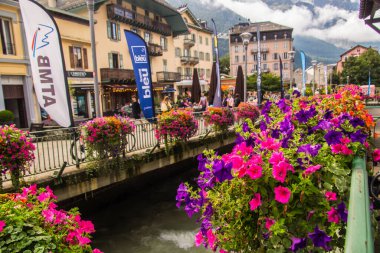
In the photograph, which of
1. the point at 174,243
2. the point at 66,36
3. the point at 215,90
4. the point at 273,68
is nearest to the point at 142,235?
the point at 174,243

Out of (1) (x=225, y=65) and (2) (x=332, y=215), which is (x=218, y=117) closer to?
(2) (x=332, y=215)

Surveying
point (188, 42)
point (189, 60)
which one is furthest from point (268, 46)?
point (189, 60)

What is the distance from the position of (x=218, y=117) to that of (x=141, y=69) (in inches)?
140

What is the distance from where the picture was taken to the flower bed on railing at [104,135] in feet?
25.2

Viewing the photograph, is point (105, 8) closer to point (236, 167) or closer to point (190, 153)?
point (190, 153)

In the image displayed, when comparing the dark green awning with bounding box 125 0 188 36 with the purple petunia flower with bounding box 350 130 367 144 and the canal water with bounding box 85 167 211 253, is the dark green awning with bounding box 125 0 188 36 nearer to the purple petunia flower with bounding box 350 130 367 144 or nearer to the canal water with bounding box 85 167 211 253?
the canal water with bounding box 85 167 211 253

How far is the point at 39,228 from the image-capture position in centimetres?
212

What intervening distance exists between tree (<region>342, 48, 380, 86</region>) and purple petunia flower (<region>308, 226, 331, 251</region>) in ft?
258

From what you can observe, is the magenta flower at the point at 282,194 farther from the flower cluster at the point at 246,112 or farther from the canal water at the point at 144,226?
the flower cluster at the point at 246,112

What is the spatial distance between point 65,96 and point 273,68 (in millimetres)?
91150

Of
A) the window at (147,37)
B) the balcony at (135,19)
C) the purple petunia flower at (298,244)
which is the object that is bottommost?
the purple petunia flower at (298,244)

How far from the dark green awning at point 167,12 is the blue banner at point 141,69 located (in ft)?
85.1

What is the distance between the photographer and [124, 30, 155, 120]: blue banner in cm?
1161

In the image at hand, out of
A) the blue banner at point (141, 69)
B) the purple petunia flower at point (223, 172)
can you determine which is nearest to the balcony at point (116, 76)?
the blue banner at point (141, 69)
